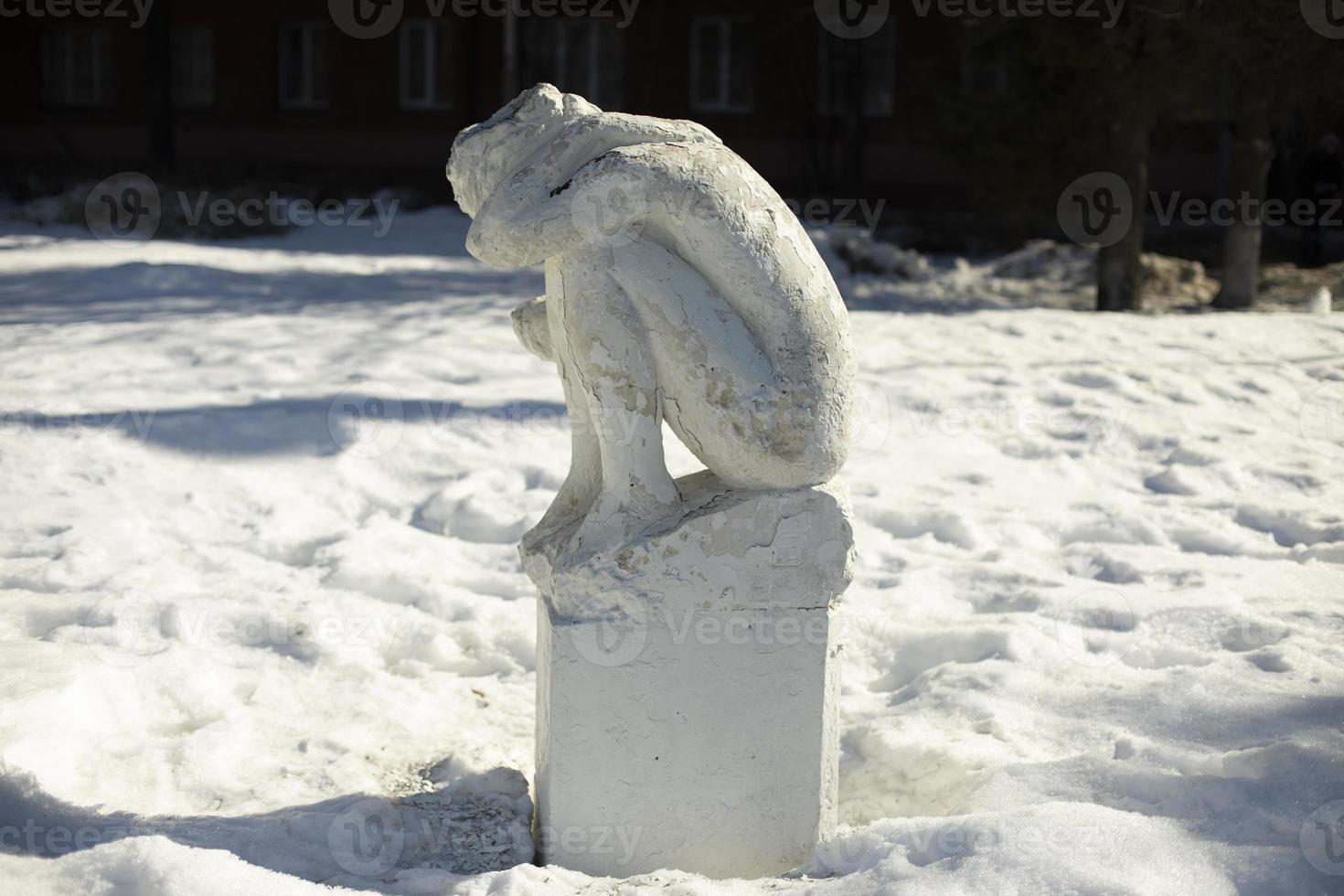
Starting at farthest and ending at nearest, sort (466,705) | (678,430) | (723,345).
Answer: (466,705)
(678,430)
(723,345)

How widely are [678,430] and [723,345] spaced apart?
263 millimetres

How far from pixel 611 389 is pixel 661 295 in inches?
8.6

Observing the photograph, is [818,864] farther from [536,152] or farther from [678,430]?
[536,152]

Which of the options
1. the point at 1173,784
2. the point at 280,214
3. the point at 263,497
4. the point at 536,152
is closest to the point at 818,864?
the point at 1173,784

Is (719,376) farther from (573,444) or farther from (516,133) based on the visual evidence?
(516,133)

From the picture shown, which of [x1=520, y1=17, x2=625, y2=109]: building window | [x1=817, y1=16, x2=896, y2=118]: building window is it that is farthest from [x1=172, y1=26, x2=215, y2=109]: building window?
[x1=817, y1=16, x2=896, y2=118]: building window

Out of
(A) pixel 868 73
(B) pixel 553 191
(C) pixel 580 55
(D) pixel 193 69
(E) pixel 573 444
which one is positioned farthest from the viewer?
(D) pixel 193 69

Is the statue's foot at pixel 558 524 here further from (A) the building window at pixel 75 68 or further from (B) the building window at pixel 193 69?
(A) the building window at pixel 75 68

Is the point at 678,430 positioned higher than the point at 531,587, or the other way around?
the point at 678,430

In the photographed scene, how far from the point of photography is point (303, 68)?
1791 cm

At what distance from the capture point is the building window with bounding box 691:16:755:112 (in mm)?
16500

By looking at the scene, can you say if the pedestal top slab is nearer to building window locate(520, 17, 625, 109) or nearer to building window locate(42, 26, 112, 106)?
building window locate(520, 17, 625, 109)

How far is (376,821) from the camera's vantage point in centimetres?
307

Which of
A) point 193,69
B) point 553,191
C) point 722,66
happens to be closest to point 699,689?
point 553,191
